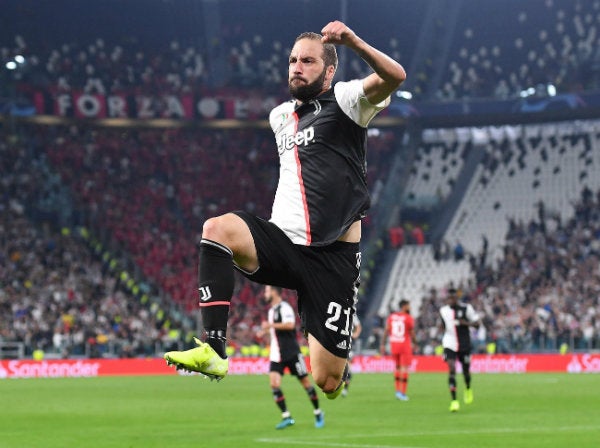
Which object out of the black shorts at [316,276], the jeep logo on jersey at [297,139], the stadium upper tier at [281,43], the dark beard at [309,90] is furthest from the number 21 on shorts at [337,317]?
the stadium upper tier at [281,43]

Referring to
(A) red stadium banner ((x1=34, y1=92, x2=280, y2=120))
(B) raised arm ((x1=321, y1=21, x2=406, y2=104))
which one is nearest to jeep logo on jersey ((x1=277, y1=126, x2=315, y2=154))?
(B) raised arm ((x1=321, y1=21, x2=406, y2=104))

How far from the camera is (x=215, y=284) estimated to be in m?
7.00

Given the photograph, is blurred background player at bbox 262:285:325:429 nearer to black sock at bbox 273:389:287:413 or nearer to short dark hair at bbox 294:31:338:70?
black sock at bbox 273:389:287:413

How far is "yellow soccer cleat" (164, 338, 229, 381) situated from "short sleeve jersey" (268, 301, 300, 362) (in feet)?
42.3

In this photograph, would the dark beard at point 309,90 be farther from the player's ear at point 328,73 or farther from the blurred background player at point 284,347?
the blurred background player at point 284,347

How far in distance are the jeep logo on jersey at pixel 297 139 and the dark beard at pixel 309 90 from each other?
0.24 meters

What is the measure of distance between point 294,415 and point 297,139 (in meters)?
14.8

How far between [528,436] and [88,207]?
1321 inches

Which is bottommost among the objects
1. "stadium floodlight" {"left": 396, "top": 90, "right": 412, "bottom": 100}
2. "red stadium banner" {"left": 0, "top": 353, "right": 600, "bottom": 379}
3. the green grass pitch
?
"red stadium banner" {"left": 0, "top": 353, "right": 600, "bottom": 379}

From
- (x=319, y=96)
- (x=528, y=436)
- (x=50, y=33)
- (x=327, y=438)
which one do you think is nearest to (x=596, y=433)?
(x=528, y=436)

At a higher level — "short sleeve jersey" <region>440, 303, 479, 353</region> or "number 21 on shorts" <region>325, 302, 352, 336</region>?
"number 21 on shorts" <region>325, 302, 352, 336</region>

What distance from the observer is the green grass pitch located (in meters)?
16.5

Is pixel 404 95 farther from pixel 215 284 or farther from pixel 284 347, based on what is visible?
pixel 215 284

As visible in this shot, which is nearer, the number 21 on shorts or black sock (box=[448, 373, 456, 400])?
the number 21 on shorts
